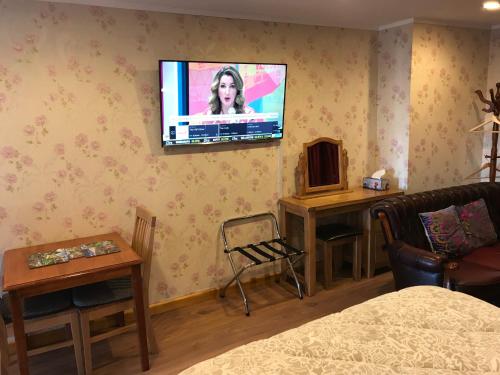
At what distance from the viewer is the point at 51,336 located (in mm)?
2979

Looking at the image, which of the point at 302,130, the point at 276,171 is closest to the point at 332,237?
the point at 276,171

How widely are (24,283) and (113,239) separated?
2.50ft

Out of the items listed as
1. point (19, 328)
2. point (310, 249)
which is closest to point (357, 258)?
point (310, 249)

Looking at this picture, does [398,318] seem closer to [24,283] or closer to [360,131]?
[24,283]

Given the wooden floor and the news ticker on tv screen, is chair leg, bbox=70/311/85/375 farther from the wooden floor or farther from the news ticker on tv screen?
the news ticker on tv screen

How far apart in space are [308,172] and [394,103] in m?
1.15

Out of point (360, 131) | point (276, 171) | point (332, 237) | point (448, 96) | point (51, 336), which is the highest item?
point (448, 96)

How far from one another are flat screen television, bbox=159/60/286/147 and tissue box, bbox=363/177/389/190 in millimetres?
1066

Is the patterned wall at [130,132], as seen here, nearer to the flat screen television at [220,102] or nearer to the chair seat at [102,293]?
the flat screen television at [220,102]

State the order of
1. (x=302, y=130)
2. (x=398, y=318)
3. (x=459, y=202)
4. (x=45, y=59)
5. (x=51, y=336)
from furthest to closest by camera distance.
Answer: (x=302, y=130) → (x=459, y=202) → (x=51, y=336) → (x=45, y=59) → (x=398, y=318)

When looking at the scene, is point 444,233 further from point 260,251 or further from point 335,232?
point 260,251

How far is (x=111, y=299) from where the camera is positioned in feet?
8.36

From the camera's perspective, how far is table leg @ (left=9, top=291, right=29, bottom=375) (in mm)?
2188

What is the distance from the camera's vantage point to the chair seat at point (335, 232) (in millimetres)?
3701
